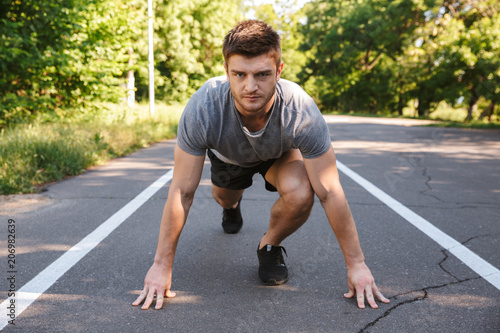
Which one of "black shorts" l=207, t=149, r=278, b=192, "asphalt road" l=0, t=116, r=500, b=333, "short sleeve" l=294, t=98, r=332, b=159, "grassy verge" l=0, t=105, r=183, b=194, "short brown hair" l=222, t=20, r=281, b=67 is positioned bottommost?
"asphalt road" l=0, t=116, r=500, b=333

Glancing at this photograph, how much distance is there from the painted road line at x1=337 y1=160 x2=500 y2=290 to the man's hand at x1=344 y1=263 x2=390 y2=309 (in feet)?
2.82

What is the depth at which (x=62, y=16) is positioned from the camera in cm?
873

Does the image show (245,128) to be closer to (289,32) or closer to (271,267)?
(271,267)

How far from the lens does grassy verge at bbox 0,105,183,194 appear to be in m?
5.79

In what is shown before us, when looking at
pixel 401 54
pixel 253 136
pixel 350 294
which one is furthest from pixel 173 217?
pixel 401 54

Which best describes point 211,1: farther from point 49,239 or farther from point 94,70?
point 49,239

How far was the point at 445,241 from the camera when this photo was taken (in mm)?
3750

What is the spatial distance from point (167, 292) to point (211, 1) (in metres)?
30.2

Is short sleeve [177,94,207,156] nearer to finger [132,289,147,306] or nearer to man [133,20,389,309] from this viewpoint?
man [133,20,389,309]

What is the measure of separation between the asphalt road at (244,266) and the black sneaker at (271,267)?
61 mm

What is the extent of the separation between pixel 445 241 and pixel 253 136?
222 cm

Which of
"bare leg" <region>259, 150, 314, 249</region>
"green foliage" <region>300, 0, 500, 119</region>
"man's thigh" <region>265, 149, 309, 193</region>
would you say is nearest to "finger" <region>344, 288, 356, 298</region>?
"bare leg" <region>259, 150, 314, 249</region>

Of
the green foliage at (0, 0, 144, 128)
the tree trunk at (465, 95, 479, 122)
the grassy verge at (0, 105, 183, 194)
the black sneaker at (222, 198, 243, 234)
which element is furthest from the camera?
the tree trunk at (465, 95, 479, 122)

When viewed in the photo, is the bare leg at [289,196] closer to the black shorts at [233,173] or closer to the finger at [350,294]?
the black shorts at [233,173]
